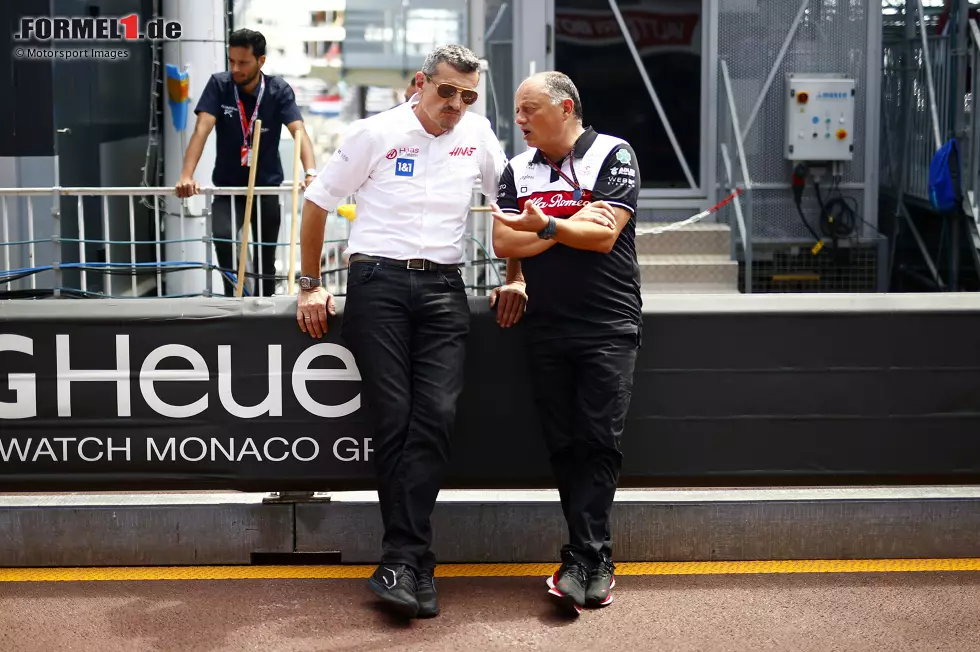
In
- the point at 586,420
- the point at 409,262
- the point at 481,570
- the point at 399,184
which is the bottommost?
the point at 481,570

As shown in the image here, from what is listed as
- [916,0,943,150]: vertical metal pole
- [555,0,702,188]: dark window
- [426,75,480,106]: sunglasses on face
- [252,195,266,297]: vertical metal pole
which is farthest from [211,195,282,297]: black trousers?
[916,0,943,150]: vertical metal pole

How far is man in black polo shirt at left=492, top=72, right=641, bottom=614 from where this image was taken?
5094mm

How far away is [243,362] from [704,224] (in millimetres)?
9504

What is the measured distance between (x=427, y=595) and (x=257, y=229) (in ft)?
18.3

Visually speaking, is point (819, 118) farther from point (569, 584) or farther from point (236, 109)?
point (569, 584)

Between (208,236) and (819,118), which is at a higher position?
(819,118)

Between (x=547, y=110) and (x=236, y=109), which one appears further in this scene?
(x=236, y=109)

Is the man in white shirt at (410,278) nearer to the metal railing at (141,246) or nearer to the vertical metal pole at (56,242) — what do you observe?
the metal railing at (141,246)

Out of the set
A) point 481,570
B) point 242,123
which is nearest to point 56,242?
point 242,123

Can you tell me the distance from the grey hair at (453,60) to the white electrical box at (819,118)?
970 centimetres

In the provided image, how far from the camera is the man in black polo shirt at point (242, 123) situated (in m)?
9.05

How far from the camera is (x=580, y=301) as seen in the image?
515cm

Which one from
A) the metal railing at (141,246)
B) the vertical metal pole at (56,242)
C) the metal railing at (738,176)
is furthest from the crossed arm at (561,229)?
the metal railing at (738,176)

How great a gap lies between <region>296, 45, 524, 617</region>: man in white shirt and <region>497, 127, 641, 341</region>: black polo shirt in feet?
0.68
